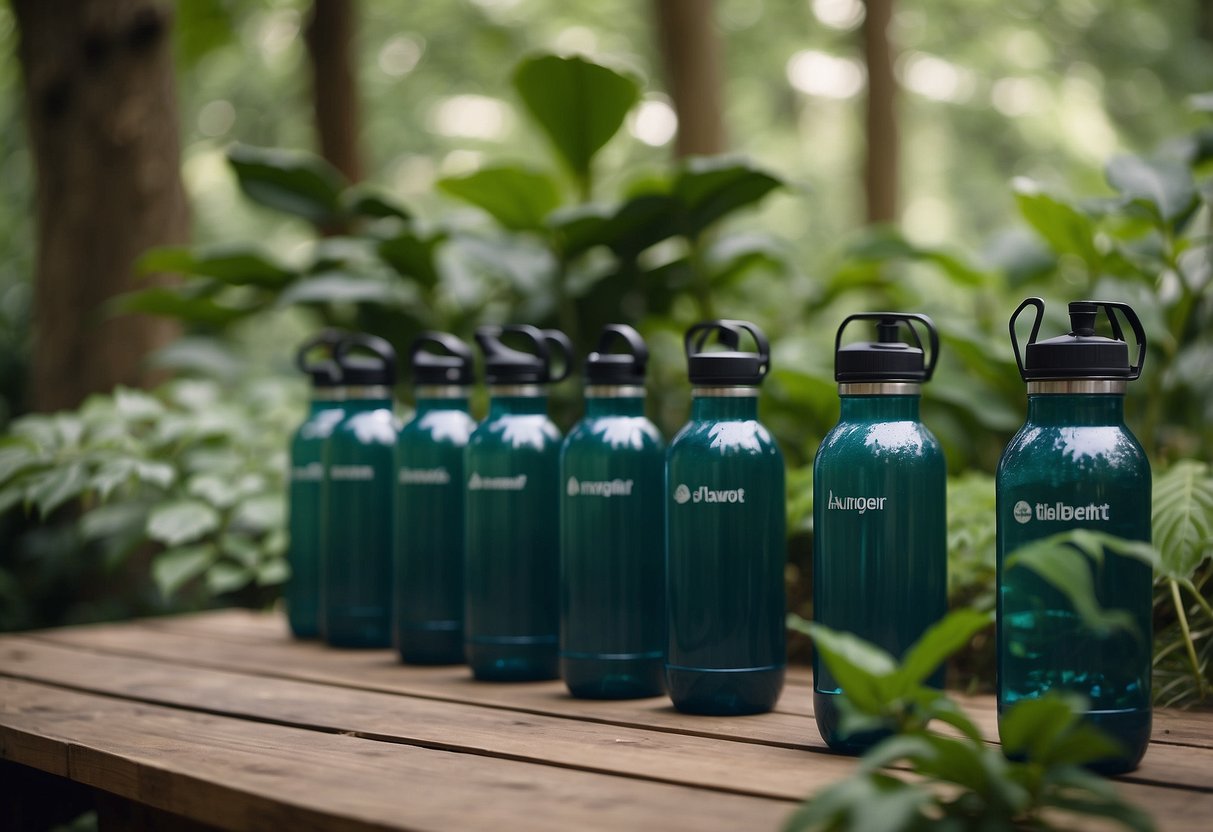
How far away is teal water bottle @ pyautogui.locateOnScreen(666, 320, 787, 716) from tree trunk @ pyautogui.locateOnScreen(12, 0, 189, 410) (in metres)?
2.67

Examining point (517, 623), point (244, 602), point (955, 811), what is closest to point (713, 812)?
point (955, 811)

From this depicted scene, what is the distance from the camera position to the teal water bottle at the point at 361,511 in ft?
8.74

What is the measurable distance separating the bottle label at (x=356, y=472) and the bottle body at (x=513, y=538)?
1.49 ft

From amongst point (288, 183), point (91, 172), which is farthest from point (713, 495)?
point (91, 172)

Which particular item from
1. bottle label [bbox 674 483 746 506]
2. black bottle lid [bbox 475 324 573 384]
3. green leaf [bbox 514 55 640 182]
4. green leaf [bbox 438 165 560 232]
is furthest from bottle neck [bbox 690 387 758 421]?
green leaf [bbox 514 55 640 182]

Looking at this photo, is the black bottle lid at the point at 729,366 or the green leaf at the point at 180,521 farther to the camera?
the green leaf at the point at 180,521

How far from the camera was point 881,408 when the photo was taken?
67.4 inches

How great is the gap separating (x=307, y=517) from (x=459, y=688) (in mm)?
821

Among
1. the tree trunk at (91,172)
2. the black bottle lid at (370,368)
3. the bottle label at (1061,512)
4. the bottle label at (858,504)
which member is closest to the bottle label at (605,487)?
the bottle label at (858,504)

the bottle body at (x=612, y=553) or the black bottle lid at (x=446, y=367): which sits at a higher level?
the black bottle lid at (x=446, y=367)

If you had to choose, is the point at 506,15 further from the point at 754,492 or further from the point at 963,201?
the point at 754,492

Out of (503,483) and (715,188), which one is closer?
(503,483)

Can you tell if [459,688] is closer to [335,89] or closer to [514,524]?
[514,524]

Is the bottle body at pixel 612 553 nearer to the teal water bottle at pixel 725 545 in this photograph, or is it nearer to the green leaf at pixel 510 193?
the teal water bottle at pixel 725 545
